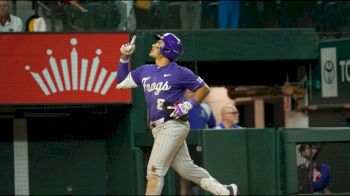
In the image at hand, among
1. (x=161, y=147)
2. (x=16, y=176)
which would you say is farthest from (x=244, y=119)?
(x=161, y=147)

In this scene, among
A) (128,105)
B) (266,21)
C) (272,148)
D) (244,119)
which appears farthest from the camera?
(244,119)

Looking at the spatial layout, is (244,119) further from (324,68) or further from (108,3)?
(108,3)

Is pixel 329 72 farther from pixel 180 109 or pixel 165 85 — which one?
pixel 180 109

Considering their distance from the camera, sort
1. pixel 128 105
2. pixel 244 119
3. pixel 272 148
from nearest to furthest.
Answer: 1. pixel 272 148
2. pixel 128 105
3. pixel 244 119

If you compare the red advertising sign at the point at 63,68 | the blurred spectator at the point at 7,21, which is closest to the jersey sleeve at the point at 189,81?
the red advertising sign at the point at 63,68

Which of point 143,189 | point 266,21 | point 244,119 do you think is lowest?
point 143,189

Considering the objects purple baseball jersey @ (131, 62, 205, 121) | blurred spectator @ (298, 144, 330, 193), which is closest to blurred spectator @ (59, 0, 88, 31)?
blurred spectator @ (298, 144, 330, 193)

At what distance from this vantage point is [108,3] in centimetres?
1470

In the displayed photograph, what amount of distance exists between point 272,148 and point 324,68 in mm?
2672

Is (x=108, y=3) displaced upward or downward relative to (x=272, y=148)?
upward

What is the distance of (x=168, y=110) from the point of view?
9531 millimetres

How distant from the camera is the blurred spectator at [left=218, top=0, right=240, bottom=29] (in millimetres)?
15305

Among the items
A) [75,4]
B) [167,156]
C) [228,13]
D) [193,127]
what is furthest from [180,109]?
[228,13]

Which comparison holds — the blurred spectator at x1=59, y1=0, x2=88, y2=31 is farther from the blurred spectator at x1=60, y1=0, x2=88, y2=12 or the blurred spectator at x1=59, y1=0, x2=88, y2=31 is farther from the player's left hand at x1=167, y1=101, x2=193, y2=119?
the player's left hand at x1=167, y1=101, x2=193, y2=119
